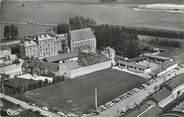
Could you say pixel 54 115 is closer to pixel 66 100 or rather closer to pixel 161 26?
pixel 66 100

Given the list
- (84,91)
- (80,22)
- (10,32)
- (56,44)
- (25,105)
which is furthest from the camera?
(80,22)

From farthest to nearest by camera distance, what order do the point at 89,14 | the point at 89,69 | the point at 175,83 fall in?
the point at 89,14 < the point at 89,69 < the point at 175,83

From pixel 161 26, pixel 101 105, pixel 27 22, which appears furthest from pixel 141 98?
pixel 27 22

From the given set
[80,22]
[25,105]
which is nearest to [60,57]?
[25,105]

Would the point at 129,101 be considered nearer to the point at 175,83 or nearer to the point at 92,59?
the point at 175,83

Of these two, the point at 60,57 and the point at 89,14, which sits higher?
the point at 89,14

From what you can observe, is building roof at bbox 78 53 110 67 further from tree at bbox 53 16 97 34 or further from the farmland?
tree at bbox 53 16 97 34

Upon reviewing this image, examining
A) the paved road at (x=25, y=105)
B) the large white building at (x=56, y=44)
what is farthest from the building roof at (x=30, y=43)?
the paved road at (x=25, y=105)

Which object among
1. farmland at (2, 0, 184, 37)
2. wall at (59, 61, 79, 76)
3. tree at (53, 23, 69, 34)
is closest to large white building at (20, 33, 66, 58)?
farmland at (2, 0, 184, 37)
